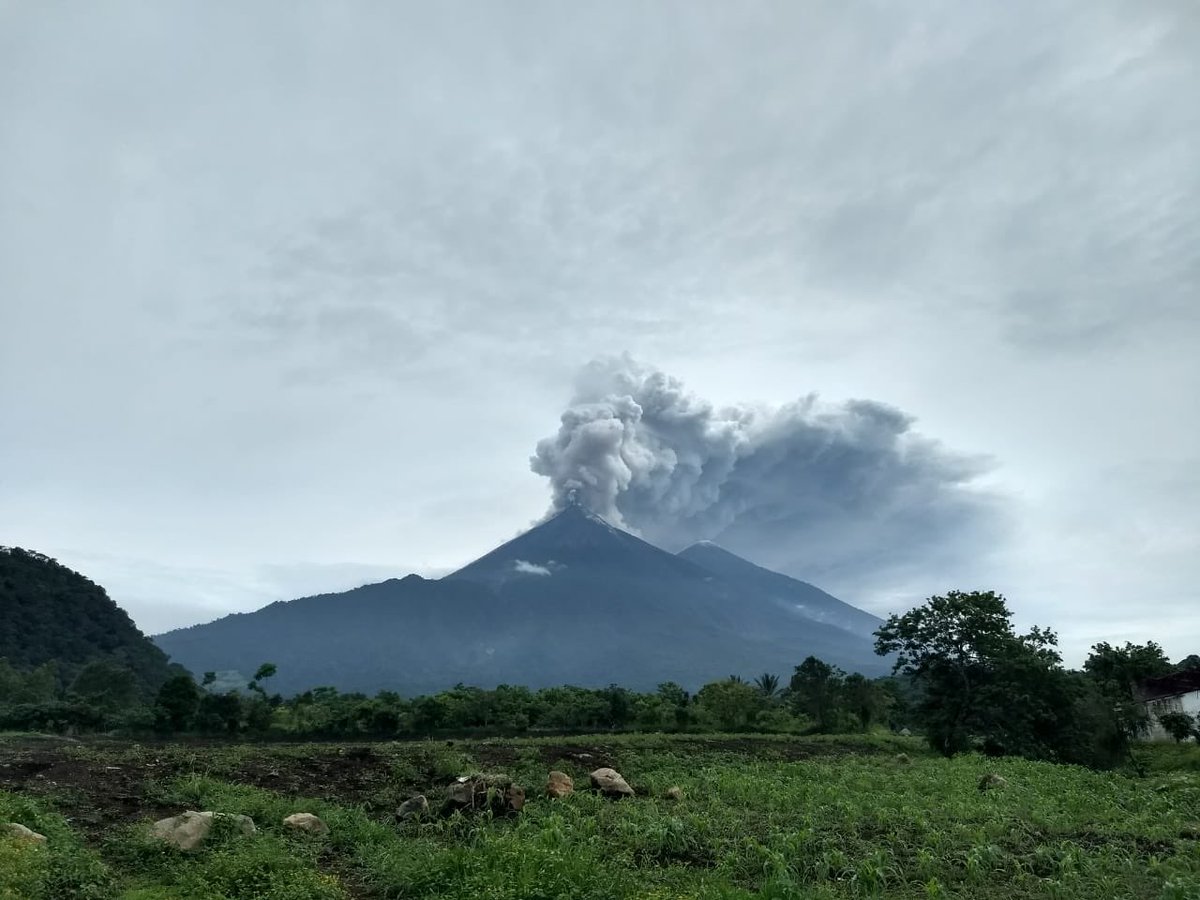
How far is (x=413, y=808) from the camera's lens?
15695mm

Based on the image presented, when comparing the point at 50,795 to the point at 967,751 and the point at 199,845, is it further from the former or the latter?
the point at 967,751

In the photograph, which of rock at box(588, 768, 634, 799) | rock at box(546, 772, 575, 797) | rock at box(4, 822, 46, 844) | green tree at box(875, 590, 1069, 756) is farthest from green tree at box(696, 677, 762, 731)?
rock at box(4, 822, 46, 844)

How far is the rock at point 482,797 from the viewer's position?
1555cm

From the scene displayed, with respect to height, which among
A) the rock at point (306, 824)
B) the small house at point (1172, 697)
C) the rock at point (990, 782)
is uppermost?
the small house at point (1172, 697)

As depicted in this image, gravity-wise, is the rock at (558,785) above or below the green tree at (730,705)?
below

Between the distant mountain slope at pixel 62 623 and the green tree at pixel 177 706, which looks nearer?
the green tree at pixel 177 706

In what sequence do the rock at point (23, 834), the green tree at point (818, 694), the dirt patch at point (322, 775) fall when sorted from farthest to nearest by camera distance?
the green tree at point (818, 694) → the dirt patch at point (322, 775) → the rock at point (23, 834)

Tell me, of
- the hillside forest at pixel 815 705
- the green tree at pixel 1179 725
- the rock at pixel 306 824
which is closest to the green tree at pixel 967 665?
the hillside forest at pixel 815 705

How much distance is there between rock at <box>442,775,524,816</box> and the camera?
51.0ft

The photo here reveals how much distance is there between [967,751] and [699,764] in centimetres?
1740

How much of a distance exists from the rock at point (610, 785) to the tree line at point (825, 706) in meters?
24.0

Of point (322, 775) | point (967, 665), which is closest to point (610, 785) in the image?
point (322, 775)


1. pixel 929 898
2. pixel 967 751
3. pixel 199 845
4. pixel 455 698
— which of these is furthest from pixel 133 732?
pixel 929 898

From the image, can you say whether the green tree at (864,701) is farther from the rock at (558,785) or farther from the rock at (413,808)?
the rock at (413,808)
